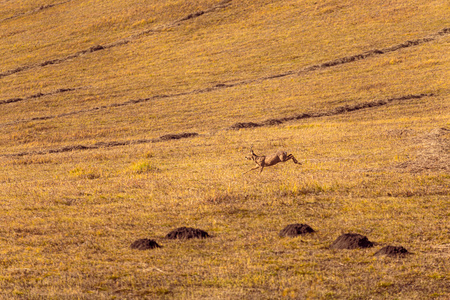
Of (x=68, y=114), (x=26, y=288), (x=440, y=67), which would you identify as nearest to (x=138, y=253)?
(x=26, y=288)

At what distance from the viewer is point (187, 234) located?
1167 cm

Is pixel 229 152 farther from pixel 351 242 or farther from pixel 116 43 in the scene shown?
pixel 116 43

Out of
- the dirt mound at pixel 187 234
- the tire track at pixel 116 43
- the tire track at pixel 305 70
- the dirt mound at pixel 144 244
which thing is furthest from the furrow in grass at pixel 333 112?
the tire track at pixel 116 43

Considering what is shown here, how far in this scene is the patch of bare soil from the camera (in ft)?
57.9

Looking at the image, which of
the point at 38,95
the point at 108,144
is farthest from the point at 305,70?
the point at 38,95

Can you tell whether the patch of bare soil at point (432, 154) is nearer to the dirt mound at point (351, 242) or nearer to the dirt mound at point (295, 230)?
→ the dirt mound at point (295, 230)

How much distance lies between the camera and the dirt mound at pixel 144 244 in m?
10.9

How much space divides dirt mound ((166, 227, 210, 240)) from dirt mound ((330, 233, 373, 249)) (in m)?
2.82

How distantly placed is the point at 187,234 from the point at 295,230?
2329 mm

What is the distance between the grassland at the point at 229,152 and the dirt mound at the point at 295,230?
16cm

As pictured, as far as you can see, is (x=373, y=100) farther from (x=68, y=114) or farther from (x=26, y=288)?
(x=26, y=288)

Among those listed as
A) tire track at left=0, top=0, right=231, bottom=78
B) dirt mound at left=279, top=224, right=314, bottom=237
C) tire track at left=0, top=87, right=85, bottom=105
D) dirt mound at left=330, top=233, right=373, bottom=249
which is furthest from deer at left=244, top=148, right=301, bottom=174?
tire track at left=0, top=0, right=231, bottom=78

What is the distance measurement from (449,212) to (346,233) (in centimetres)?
339

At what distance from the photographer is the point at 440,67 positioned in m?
41.9
